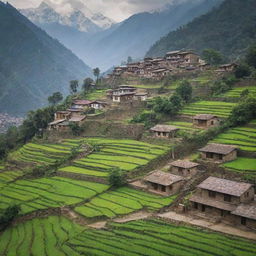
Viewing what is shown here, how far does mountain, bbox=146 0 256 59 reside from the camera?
107125mm

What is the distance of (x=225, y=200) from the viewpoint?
29516 mm

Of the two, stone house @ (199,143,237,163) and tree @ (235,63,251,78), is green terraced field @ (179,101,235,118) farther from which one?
stone house @ (199,143,237,163)

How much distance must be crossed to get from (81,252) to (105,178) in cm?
1410

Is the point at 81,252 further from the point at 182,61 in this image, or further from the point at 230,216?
the point at 182,61

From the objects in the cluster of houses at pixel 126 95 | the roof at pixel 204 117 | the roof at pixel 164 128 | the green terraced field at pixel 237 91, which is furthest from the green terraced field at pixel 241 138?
the cluster of houses at pixel 126 95

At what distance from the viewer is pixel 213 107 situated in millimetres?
52531

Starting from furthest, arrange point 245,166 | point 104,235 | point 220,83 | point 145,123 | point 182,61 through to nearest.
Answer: point 182,61 → point 220,83 → point 145,123 → point 245,166 → point 104,235

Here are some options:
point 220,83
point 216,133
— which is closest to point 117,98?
point 220,83

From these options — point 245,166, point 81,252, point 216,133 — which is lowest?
point 81,252

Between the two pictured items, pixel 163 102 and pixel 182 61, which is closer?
pixel 163 102

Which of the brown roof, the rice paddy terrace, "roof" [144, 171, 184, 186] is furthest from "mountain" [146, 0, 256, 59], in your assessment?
the rice paddy terrace

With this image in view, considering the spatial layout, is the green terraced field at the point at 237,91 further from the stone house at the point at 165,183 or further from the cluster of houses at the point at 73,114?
the stone house at the point at 165,183

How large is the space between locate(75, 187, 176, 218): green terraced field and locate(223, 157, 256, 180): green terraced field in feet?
23.3

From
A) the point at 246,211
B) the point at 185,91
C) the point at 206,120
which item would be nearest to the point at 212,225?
the point at 246,211
